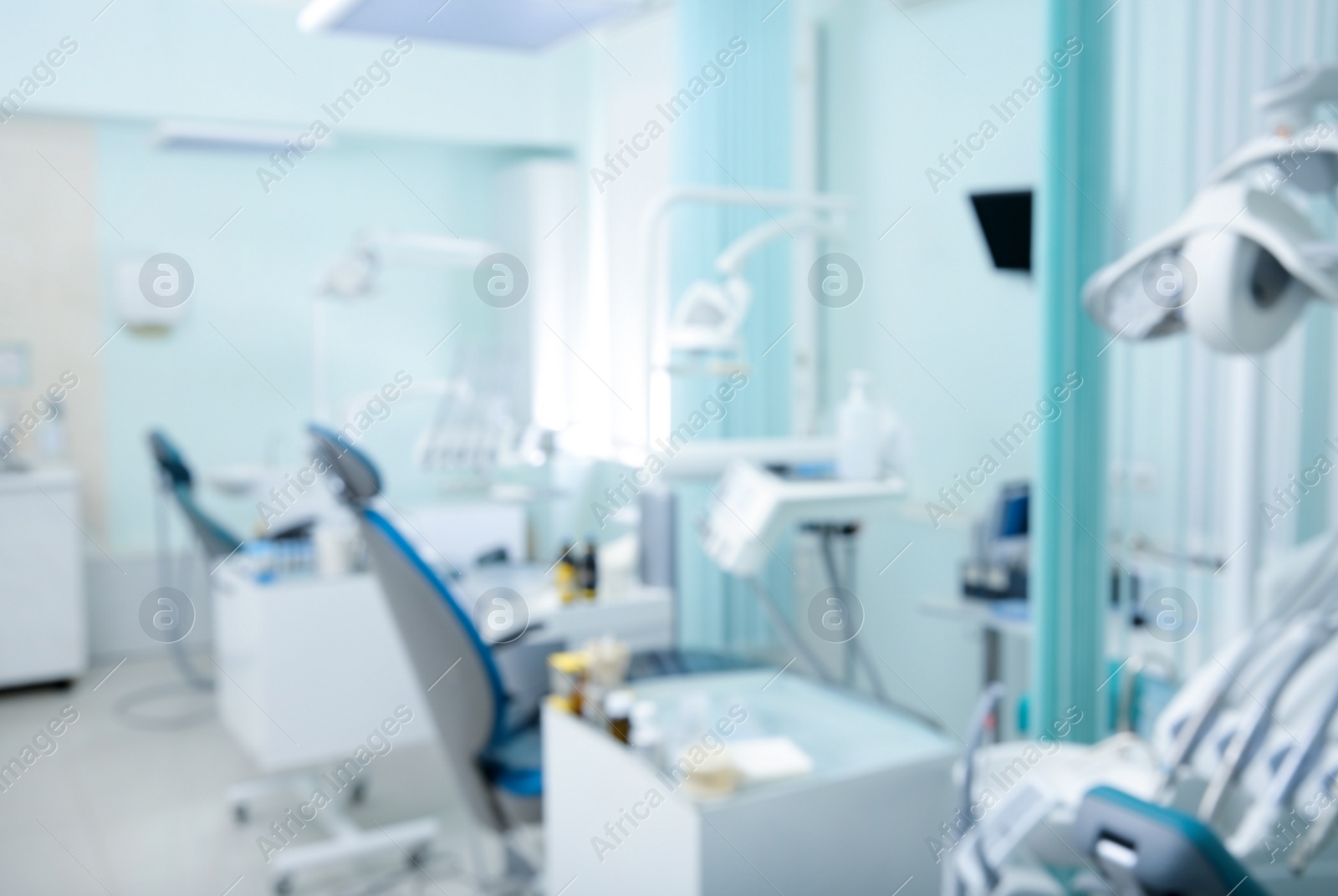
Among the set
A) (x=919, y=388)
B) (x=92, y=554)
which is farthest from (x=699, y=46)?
(x=92, y=554)

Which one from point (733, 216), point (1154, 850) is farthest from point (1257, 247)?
point (733, 216)

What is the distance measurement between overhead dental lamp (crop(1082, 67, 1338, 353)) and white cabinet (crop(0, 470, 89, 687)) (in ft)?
14.6

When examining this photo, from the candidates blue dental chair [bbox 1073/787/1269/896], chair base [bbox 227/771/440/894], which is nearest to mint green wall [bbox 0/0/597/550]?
chair base [bbox 227/771/440/894]

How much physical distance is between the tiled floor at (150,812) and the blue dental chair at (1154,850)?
226cm

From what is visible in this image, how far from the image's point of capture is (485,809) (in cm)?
257

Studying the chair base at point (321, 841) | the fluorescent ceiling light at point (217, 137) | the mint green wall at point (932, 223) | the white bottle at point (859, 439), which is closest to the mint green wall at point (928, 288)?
the mint green wall at point (932, 223)

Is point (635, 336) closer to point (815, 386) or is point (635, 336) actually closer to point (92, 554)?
point (815, 386)

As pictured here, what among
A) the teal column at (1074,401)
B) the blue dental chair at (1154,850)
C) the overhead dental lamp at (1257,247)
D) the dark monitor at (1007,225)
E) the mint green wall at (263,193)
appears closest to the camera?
the blue dental chair at (1154,850)

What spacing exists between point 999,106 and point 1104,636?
2188 millimetres

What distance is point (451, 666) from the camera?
2473 millimetres

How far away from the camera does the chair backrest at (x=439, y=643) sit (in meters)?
2.46

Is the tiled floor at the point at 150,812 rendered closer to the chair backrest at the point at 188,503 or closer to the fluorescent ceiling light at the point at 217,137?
the chair backrest at the point at 188,503

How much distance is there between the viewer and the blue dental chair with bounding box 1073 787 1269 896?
37.6 inches

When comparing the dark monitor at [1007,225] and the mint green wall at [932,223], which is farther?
the mint green wall at [932,223]
